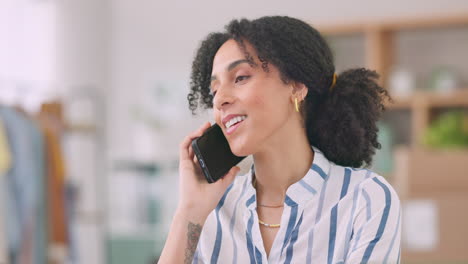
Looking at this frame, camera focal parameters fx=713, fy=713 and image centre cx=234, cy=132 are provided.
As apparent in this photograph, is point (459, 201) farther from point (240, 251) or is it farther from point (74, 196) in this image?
point (74, 196)

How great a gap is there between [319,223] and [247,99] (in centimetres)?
25

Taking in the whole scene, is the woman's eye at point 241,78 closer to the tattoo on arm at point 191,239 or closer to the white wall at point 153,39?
the tattoo on arm at point 191,239

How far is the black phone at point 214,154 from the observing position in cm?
136

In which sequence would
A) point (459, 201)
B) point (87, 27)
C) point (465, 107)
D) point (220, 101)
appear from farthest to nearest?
1. point (87, 27)
2. point (465, 107)
3. point (459, 201)
4. point (220, 101)

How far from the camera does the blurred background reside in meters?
2.97

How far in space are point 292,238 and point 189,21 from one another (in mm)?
4085

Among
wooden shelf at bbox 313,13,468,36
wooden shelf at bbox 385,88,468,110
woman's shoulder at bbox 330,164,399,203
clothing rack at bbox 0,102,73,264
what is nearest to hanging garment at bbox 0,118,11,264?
clothing rack at bbox 0,102,73,264

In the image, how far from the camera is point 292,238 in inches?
49.3

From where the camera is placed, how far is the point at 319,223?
1238 millimetres

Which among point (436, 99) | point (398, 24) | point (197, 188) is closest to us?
point (197, 188)

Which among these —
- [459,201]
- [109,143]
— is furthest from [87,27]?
[459,201]

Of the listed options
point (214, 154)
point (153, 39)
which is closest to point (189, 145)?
point (214, 154)

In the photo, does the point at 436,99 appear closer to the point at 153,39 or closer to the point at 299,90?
the point at 153,39

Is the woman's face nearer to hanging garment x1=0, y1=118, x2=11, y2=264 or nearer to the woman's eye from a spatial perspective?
the woman's eye
